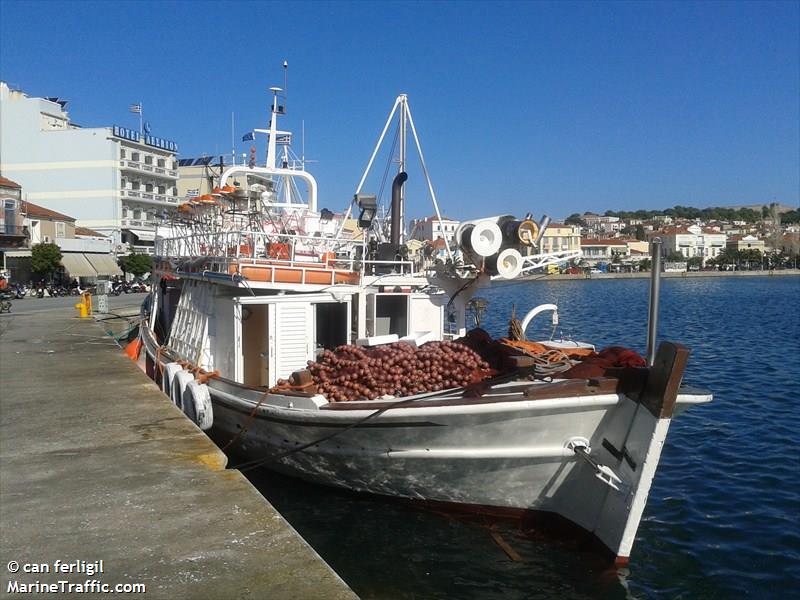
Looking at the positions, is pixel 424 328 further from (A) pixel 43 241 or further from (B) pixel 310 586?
(A) pixel 43 241

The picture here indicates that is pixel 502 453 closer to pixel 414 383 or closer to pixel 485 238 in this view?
pixel 414 383

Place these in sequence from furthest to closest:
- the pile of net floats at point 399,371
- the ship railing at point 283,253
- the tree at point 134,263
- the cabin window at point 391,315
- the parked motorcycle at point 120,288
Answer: the tree at point 134,263 < the parked motorcycle at point 120,288 < the cabin window at point 391,315 < the ship railing at point 283,253 < the pile of net floats at point 399,371

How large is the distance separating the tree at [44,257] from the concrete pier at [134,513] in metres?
38.0

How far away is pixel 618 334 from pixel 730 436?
16.5 m

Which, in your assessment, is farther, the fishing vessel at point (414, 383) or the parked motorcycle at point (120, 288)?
the parked motorcycle at point (120, 288)

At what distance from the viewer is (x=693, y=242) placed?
488 ft

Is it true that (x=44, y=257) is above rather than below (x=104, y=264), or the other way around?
above

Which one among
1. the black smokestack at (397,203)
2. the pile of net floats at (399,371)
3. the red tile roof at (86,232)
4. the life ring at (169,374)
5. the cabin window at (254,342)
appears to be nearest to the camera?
the pile of net floats at (399,371)

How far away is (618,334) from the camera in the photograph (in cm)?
2906

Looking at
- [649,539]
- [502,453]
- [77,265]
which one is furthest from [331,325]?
[77,265]

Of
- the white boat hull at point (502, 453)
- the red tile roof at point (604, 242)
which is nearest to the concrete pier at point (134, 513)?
the white boat hull at point (502, 453)

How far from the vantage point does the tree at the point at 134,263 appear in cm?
5362

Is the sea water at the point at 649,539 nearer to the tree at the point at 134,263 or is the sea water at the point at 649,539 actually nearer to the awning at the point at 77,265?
the awning at the point at 77,265

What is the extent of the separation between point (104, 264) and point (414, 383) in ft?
163
